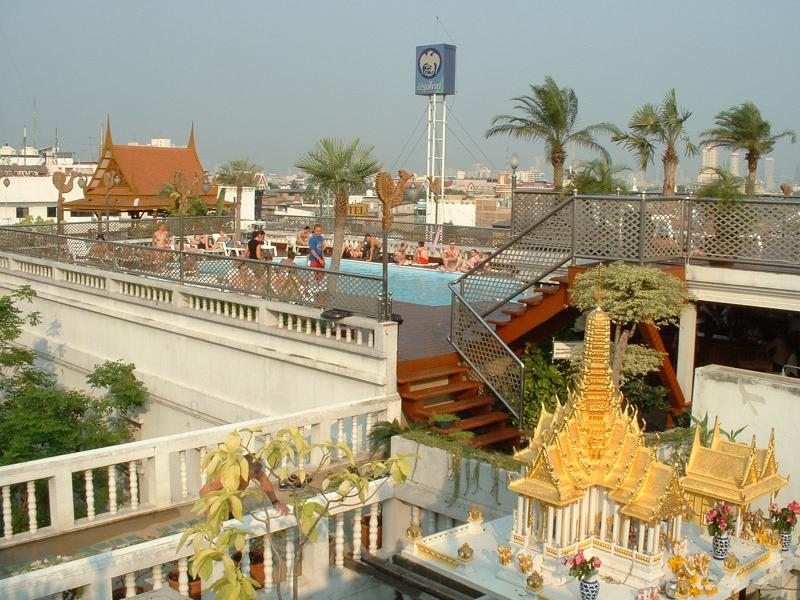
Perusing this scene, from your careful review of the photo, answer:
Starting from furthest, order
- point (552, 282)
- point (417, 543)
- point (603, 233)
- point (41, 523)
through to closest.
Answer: point (552, 282)
point (603, 233)
point (41, 523)
point (417, 543)

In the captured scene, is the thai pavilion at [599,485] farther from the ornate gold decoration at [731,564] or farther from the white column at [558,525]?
the ornate gold decoration at [731,564]

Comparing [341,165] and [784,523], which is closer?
[784,523]

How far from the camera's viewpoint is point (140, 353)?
51.3 ft

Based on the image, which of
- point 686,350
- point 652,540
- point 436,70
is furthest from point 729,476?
point 436,70

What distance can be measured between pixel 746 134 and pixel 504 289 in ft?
32.5

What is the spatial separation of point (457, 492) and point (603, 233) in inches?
163

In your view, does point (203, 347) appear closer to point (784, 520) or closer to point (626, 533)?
point (626, 533)

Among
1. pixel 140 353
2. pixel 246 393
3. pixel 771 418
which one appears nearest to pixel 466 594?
pixel 771 418

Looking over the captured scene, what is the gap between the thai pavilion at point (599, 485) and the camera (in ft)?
19.0

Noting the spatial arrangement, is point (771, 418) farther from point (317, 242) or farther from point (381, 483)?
point (317, 242)

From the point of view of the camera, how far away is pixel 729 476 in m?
6.47

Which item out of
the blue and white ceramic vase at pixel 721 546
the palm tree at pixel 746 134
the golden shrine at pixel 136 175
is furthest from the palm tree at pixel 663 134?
the golden shrine at pixel 136 175

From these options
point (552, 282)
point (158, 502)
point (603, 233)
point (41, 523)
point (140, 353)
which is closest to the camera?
point (158, 502)

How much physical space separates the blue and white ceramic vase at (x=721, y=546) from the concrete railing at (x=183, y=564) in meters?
2.61
